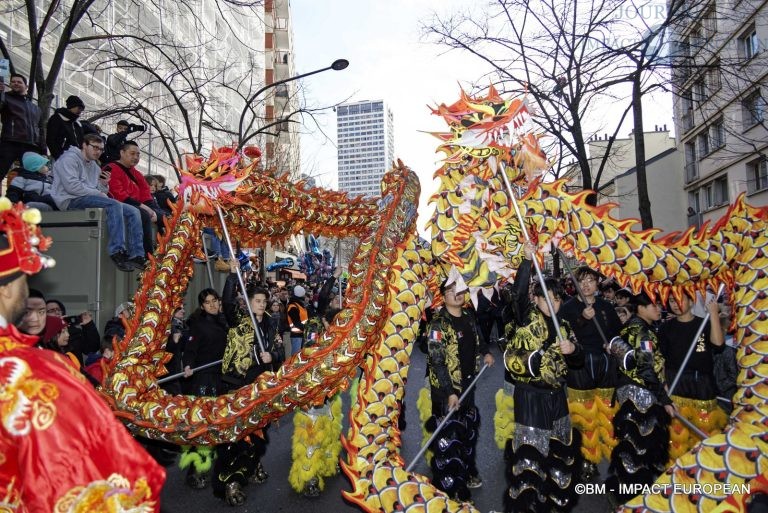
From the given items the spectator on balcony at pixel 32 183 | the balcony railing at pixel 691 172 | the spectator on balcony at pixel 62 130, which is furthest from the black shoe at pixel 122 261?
the balcony railing at pixel 691 172

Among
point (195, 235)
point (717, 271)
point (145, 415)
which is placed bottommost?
point (145, 415)

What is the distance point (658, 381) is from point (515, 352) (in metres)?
1.19

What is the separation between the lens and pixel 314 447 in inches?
188

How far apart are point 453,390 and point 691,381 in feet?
6.15

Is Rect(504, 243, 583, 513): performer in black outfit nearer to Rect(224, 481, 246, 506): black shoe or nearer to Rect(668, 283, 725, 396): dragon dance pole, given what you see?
Rect(668, 283, 725, 396): dragon dance pole

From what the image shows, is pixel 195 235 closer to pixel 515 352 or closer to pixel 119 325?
pixel 119 325

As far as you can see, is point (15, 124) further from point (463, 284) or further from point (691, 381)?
point (691, 381)

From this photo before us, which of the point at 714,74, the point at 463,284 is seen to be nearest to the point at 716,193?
the point at 714,74

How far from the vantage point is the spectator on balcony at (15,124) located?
674cm

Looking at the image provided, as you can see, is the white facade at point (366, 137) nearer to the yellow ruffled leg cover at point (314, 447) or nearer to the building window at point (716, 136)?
the building window at point (716, 136)

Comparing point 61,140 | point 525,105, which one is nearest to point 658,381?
point 525,105

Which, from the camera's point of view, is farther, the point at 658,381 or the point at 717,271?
the point at 658,381

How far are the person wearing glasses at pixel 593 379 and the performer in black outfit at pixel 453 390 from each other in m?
1.00

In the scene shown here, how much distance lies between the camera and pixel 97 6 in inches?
637
